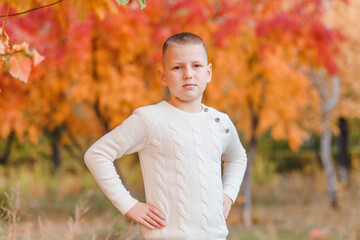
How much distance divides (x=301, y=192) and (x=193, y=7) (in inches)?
247

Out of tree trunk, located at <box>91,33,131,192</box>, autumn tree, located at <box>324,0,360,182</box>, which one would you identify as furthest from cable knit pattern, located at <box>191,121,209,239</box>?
autumn tree, located at <box>324,0,360,182</box>

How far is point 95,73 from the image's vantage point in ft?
21.2

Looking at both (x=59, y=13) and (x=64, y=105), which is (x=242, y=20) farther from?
(x=59, y=13)

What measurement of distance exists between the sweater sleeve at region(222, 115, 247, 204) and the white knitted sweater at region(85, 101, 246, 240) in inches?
7.6

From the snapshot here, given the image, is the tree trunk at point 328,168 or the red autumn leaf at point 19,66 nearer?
the red autumn leaf at point 19,66

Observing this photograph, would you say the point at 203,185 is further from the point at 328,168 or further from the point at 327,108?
the point at 327,108

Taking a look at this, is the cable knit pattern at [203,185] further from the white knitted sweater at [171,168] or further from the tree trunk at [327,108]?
the tree trunk at [327,108]

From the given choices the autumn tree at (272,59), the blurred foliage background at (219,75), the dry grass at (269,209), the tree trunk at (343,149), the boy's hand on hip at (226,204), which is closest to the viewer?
the boy's hand on hip at (226,204)

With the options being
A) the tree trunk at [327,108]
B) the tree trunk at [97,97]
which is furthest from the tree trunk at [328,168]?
the tree trunk at [97,97]

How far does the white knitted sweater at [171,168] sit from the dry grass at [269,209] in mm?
2590

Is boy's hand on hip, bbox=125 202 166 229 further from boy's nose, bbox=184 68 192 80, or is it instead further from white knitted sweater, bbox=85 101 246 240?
boy's nose, bbox=184 68 192 80

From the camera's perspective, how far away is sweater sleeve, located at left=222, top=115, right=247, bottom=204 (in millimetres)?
2080

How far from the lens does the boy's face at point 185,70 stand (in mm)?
1838

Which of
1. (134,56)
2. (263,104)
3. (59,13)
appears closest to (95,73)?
(134,56)
